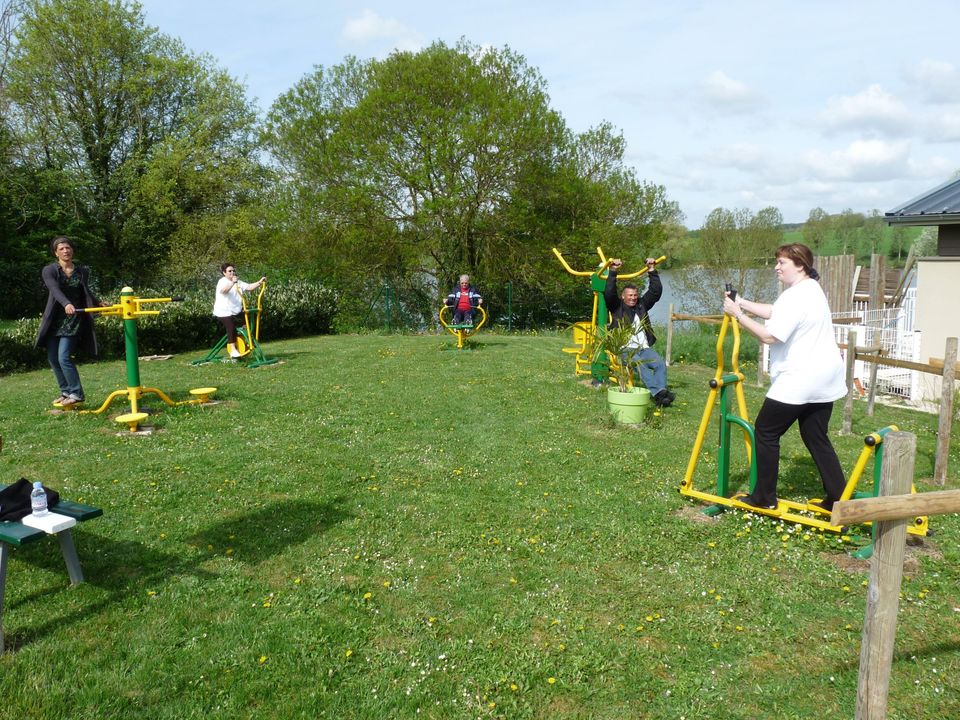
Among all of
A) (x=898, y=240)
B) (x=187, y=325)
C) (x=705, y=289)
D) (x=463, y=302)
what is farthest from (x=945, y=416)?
(x=898, y=240)

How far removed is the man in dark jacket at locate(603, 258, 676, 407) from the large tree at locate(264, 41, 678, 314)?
12.4 meters

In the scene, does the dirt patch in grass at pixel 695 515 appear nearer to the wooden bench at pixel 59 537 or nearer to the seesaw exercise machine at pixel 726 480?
the seesaw exercise machine at pixel 726 480

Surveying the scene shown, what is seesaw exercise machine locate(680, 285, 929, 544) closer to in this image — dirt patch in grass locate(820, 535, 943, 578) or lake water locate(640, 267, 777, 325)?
dirt patch in grass locate(820, 535, 943, 578)

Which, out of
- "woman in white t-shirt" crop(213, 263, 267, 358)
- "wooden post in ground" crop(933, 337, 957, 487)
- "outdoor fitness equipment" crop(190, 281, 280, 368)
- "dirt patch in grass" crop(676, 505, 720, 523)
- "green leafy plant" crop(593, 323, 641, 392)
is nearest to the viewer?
"dirt patch in grass" crop(676, 505, 720, 523)

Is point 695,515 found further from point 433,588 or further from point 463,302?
point 463,302

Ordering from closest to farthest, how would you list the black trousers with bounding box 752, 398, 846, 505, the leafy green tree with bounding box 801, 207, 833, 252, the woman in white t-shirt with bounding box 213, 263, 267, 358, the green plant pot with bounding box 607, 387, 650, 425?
the black trousers with bounding box 752, 398, 846, 505
the green plant pot with bounding box 607, 387, 650, 425
the woman in white t-shirt with bounding box 213, 263, 267, 358
the leafy green tree with bounding box 801, 207, 833, 252

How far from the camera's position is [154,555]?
4.53 meters

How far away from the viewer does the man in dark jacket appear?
8523 mm

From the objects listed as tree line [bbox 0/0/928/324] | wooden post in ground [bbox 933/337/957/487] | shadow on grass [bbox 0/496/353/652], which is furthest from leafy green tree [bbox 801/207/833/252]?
shadow on grass [bbox 0/496/353/652]

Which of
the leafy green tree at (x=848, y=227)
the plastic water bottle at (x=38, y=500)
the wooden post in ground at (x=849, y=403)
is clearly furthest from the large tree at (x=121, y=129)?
the leafy green tree at (x=848, y=227)

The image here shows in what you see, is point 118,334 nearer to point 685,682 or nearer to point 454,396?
point 454,396

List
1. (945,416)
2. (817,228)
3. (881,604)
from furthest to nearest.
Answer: (817,228) → (945,416) → (881,604)

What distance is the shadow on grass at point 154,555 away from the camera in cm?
384

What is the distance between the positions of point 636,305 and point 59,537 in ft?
21.9
